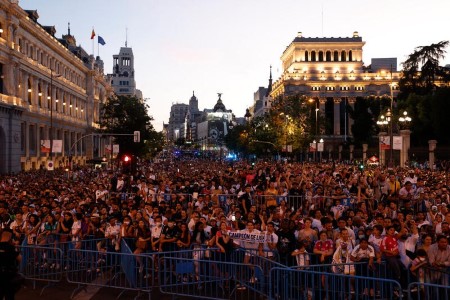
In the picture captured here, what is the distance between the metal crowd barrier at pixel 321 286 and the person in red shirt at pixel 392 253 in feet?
4.61

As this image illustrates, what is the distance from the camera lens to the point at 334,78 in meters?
133

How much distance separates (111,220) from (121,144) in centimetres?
6773

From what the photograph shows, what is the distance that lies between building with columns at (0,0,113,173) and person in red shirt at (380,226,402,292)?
1542 inches

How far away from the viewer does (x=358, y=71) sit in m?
135

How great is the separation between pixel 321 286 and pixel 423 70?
8143cm

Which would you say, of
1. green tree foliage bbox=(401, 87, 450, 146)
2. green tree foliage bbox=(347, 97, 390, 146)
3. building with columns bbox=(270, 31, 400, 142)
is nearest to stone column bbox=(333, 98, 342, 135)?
building with columns bbox=(270, 31, 400, 142)

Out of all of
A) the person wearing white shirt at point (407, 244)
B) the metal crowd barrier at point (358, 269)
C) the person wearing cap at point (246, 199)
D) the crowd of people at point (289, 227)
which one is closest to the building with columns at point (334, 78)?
the person wearing cap at point (246, 199)

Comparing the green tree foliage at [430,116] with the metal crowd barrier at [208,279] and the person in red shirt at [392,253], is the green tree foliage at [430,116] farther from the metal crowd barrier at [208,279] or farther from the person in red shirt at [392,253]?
the metal crowd barrier at [208,279]

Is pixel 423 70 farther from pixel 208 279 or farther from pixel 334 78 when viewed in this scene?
pixel 208 279

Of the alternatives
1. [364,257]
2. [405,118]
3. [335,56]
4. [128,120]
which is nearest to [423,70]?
[405,118]

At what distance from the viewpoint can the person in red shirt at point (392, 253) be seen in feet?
38.3

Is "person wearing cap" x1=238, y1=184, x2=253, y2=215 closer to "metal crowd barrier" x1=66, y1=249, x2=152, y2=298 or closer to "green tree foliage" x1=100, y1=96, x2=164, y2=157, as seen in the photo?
"metal crowd barrier" x1=66, y1=249, x2=152, y2=298

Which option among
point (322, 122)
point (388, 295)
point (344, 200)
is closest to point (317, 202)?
point (344, 200)

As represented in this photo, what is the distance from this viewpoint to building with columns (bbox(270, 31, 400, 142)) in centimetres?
13100
